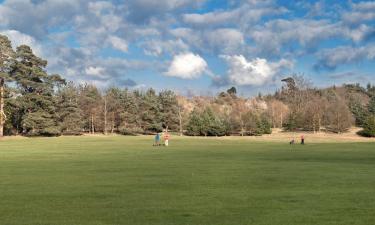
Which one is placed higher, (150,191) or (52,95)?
(52,95)

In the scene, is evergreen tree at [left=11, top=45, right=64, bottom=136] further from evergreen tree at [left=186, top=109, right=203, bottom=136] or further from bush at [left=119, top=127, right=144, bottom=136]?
evergreen tree at [left=186, top=109, right=203, bottom=136]

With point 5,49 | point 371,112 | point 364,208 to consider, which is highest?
point 5,49

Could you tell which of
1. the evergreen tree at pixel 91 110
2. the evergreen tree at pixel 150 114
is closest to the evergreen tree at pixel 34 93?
the evergreen tree at pixel 91 110

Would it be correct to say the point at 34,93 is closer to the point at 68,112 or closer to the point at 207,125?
the point at 68,112

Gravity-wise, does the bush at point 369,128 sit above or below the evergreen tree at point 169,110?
below

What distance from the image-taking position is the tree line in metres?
97.9

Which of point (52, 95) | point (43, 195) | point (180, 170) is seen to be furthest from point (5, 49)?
point (43, 195)

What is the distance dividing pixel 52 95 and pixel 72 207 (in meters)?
93.9

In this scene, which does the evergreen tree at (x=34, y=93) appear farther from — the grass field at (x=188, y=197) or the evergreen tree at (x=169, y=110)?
the grass field at (x=188, y=197)

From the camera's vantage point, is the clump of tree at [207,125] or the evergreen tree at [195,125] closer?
the clump of tree at [207,125]

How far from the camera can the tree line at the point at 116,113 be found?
9794 cm

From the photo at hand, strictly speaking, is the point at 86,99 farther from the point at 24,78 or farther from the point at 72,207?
the point at 72,207

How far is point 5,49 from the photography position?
9406cm

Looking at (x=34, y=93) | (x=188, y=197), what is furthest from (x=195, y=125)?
(x=188, y=197)
